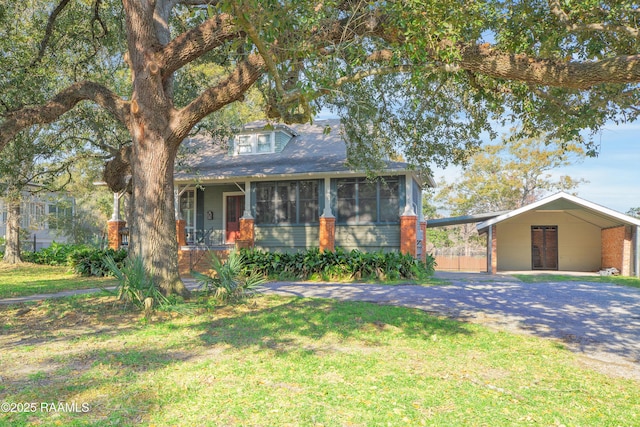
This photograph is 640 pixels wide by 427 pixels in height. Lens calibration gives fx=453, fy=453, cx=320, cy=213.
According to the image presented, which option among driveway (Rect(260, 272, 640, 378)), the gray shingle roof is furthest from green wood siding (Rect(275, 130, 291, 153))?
driveway (Rect(260, 272, 640, 378))

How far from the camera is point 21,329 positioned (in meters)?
6.93

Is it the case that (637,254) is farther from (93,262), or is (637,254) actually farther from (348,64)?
(93,262)

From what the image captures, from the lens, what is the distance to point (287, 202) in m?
18.2

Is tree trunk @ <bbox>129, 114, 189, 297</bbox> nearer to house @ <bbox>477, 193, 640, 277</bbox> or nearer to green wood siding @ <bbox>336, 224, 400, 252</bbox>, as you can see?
green wood siding @ <bbox>336, 224, 400, 252</bbox>

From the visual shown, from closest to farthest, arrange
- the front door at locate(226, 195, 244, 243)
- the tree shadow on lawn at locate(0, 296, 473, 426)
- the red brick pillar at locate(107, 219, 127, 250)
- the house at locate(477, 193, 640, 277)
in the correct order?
the tree shadow on lawn at locate(0, 296, 473, 426) < the red brick pillar at locate(107, 219, 127, 250) < the front door at locate(226, 195, 244, 243) < the house at locate(477, 193, 640, 277)

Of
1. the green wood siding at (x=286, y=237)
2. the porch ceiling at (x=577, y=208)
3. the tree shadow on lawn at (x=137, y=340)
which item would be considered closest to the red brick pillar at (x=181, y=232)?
the green wood siding at (x=286, y=237)

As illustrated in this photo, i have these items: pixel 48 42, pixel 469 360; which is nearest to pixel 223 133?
pixel 48 42

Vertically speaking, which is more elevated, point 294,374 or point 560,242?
point 560,242

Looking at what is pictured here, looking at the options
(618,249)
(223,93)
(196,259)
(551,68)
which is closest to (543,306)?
(551,68)

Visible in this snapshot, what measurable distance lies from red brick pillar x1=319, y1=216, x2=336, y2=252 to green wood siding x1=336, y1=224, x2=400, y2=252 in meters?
0.62

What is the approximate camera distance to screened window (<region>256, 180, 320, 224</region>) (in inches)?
705

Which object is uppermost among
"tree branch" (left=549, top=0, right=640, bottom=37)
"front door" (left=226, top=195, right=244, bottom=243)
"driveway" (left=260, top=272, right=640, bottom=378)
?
"tree branch" (left=549, top=0, right=640, bottom=37)

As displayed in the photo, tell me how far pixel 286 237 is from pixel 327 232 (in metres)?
2.04

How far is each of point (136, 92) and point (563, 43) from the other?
8.50 metres
